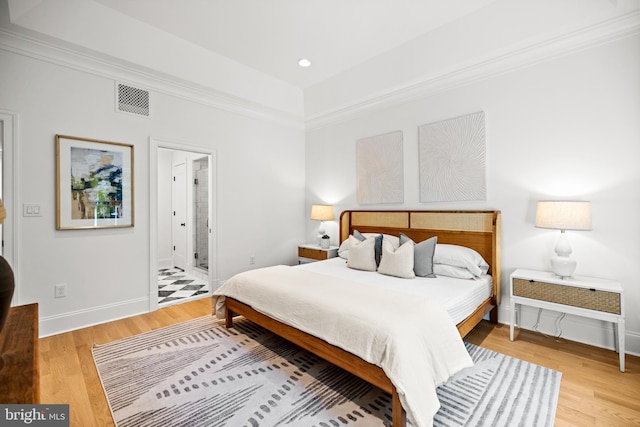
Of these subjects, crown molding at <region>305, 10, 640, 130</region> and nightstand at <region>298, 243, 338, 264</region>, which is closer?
crown molding at <region>305, 10, 640, 130</region>

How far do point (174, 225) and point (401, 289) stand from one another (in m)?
4.92

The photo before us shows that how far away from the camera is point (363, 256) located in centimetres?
322

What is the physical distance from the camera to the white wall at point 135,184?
2.74 metres

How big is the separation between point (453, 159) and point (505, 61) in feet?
3.50

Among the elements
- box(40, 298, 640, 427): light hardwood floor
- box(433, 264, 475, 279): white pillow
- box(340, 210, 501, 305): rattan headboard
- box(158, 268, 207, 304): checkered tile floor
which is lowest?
box(40, 298, 640, 427): light hardwood floor

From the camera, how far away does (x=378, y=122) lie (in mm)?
4180

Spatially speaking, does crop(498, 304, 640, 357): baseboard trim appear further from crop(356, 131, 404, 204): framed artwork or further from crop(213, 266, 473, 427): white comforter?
crop(356, 131, 404, 204): framed artwork

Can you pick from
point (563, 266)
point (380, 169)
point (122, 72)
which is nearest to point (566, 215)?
point (563, 266)

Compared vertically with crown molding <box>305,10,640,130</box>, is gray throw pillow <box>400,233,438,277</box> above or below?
below

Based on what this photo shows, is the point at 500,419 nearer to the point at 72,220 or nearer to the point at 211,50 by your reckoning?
the point at 72,220

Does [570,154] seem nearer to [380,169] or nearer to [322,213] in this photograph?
[380,169]

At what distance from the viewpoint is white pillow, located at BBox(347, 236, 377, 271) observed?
3.18m

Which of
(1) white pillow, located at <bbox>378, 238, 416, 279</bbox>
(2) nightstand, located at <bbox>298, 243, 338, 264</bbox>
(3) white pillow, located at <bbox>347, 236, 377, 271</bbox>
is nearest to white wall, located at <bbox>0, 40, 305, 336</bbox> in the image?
(2) nightstand, located at <bbox>298, 243, 338, 264</bbox>

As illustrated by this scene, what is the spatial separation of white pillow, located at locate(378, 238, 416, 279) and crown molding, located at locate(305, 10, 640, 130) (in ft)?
6.46
